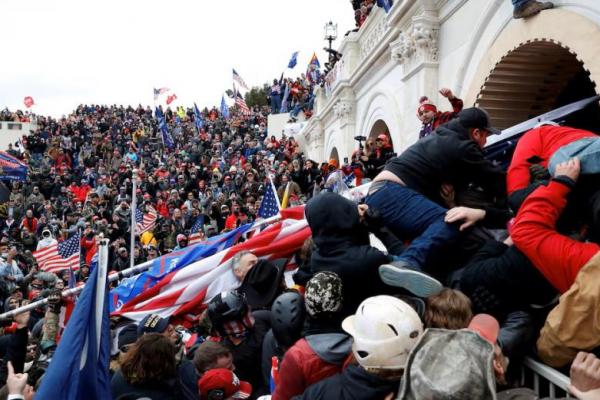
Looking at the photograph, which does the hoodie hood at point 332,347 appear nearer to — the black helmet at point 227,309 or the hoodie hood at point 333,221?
the hoodie hood at point 333,221

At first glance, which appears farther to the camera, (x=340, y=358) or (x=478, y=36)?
(x=478, y=36)

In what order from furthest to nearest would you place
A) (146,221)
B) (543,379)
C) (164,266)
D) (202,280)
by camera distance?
(146,221) → (164,266) → (202,280) → (543,379)

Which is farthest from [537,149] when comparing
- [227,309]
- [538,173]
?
[227,309]

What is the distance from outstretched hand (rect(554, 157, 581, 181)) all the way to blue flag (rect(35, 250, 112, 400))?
9.87 ft

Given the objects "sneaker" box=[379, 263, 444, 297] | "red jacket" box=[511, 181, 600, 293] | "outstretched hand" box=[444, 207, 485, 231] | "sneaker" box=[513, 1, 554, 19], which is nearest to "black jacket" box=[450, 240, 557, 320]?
"red jacket" box=[511, 181, 600, 293]

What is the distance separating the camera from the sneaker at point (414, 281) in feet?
9.05

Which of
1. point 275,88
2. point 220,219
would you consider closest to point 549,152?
point 220,219

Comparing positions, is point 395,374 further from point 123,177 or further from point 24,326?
point 123,177

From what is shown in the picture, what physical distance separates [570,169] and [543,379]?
1094mm

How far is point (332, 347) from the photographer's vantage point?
2775mm

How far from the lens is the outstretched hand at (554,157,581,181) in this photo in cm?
283

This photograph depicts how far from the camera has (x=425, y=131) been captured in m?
6.97

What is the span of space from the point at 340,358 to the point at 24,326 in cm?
374

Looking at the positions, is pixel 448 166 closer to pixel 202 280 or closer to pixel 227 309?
pixel 227 309
